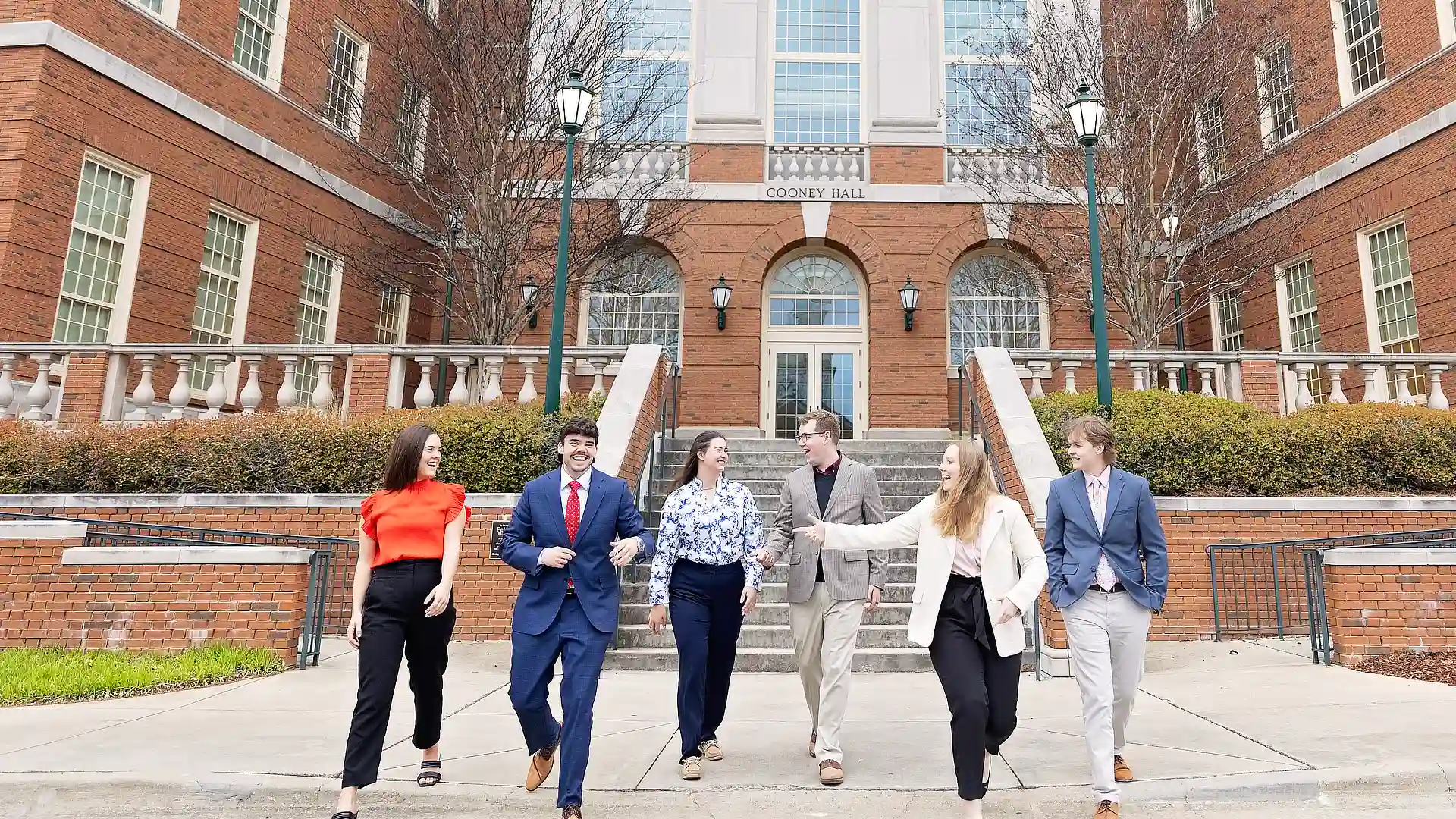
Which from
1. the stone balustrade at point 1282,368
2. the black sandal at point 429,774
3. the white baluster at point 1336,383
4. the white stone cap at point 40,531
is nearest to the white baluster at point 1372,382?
the stone balustrade at point 1282,368

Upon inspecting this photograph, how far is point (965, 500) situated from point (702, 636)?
1.56m

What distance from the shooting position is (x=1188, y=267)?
16.4 meters

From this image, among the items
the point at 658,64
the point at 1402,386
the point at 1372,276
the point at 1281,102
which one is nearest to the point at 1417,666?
the point at 1402,386

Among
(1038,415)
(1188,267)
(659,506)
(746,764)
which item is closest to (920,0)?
(1188,267)

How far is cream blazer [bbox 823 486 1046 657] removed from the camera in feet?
12.5

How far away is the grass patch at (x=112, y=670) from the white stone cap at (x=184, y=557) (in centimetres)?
74

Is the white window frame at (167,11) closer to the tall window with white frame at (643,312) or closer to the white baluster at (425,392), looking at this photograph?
the white baluster at (425,392)

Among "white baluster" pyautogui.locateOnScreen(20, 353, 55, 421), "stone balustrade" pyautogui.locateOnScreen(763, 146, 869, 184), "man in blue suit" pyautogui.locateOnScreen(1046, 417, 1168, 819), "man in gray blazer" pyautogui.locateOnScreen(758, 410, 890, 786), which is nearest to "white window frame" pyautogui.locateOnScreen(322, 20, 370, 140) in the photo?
"white baluster" pyautogui.locateOnScreen(20, 353, 55, 421)

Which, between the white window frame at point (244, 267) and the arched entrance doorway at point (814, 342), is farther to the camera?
the arched entrance doorway at point (814, 342)

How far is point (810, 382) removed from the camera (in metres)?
17.0

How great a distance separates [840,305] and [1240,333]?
8.57m

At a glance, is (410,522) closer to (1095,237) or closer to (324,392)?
(324,392)

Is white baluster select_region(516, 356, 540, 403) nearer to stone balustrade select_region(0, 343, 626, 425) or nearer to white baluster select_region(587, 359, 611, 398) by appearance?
stone balustrade select_region(0, 343, 626, 425)

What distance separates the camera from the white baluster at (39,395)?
10273 mm
